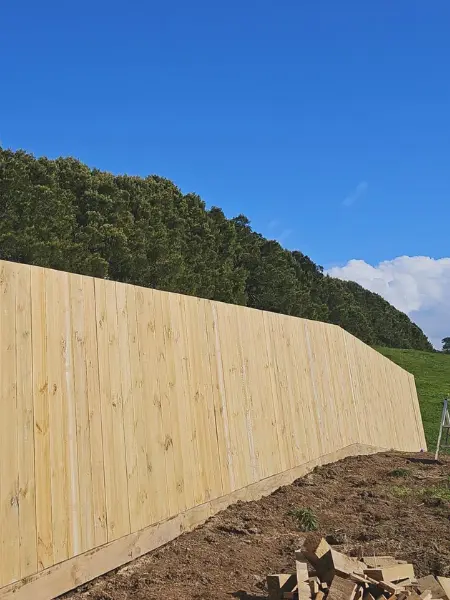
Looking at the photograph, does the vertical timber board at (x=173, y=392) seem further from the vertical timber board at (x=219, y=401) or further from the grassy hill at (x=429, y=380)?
the grassy hill at (x=429, y=380)

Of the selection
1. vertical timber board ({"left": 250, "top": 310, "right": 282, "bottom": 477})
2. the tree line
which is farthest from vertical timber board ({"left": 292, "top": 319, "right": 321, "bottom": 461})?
the tree line

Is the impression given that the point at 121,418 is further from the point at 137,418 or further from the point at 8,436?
the point at 8,436

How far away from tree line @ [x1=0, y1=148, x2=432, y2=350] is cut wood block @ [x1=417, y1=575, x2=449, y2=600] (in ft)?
55.8

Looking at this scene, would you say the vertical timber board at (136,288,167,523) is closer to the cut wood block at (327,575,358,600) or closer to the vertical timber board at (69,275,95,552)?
the vertical timber board at (69,275,95,552)

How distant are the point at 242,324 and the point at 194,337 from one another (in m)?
1.14

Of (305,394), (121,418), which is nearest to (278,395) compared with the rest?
(305,394)

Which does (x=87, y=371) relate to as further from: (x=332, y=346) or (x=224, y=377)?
(x=332, y=346)

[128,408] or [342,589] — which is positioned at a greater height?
[128,408]

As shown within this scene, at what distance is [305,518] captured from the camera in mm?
5594

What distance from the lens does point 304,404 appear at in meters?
7.95

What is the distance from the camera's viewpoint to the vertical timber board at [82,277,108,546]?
13.3 ft

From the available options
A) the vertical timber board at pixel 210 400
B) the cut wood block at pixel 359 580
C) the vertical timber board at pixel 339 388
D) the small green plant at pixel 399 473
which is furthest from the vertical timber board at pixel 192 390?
the vertical timber board at pixel 339 388

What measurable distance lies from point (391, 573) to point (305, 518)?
197 cm

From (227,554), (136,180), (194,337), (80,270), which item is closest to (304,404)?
(194,337)
